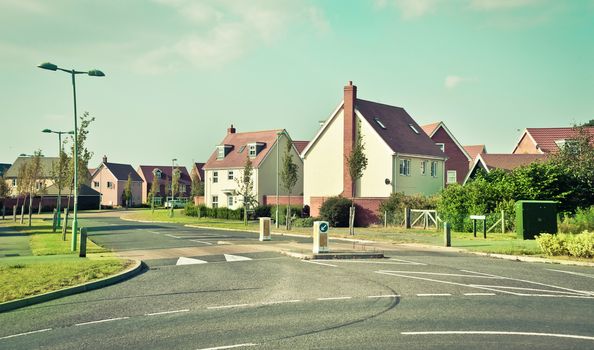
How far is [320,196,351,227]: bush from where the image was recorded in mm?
39594

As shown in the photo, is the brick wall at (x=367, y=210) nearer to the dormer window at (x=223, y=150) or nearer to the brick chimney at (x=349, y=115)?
the brick chimney at (x=349, y=115)

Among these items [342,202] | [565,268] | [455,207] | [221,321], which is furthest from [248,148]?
[221,321]

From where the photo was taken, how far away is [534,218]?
26.4 metres

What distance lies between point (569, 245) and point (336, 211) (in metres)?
21.0

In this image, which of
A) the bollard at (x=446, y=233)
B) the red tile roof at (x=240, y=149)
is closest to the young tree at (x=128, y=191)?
the red tile roof at (x=240, y=149)

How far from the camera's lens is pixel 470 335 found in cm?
838

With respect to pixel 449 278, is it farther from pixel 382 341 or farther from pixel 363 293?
pixel 382 341

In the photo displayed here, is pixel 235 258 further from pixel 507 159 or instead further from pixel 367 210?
pixel 507 159

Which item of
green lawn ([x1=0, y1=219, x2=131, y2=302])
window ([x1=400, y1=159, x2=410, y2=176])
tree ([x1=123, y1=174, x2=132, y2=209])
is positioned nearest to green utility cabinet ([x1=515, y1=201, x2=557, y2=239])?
green lawn ([x1=0, y1=219, x2=131, y2=302])

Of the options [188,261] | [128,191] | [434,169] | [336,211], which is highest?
[434,169]

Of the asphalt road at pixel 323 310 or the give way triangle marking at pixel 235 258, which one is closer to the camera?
the asphalt road at pixel 323 310

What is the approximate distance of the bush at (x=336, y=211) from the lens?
39.6 meters

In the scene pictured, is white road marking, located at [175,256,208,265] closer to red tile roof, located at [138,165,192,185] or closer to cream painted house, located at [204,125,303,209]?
cream painted house, located at [204,125,303,209]

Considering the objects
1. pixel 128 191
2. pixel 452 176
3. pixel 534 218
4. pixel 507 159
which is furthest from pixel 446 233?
pixel 128 191
